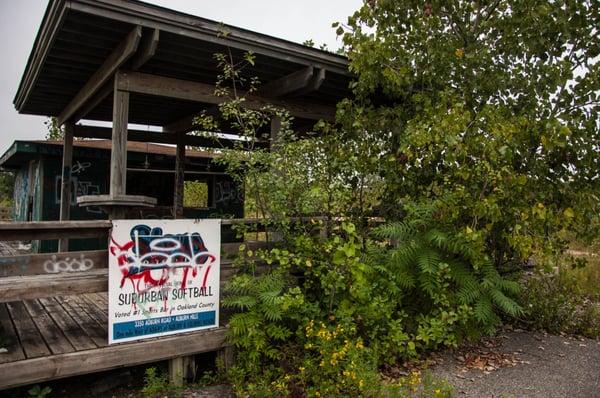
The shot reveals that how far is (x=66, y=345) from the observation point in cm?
410

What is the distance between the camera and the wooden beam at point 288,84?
6145mm

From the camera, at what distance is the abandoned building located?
1041cm

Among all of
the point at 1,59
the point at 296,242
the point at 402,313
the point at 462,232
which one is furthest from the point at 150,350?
the point at 1,59

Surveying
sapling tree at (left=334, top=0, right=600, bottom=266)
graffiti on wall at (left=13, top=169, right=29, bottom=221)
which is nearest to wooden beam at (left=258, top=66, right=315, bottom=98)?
sapling tree at (left=334, top=0, right=600, bottom=266)

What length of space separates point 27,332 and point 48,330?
18 centimetres

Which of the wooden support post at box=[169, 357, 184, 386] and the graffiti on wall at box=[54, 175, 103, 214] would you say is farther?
the graffiti on wall at box=[54, 175, 103, 214]

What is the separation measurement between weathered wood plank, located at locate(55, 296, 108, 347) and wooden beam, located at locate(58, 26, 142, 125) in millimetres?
2872

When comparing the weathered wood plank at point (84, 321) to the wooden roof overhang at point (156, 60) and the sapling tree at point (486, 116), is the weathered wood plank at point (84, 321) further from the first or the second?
the sapling tree at point (486, 116)

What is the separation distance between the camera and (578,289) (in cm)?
852

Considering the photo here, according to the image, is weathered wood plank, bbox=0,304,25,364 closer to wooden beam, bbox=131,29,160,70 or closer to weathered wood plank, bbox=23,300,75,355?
weathered wood plank, bbox=23,300,75,355

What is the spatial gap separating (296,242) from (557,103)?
4279 millimetres

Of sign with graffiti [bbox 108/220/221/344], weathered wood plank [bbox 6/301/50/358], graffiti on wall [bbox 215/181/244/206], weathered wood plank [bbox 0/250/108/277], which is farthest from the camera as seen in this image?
graffiti on wall [bbox 215/181/244/206]

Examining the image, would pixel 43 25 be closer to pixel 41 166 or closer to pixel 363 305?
pixel 363 305

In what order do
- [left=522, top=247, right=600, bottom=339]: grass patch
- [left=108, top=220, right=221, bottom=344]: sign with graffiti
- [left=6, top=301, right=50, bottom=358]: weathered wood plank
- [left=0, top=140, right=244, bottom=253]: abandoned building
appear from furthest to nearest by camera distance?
1. [left=0, top=140, right=244, bottom=253]: abandoned building
2. [left=522, top=247, right=600, bottom=339]: grass patch
3. [left=108, top=220, right=221, bottom=344]: sign with graffiti
4. [left=6, top=301, right=50, bottom=358]: weathered wood plank
